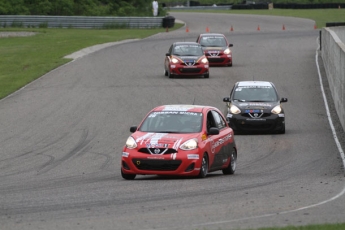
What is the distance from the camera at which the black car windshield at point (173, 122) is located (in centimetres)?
1598

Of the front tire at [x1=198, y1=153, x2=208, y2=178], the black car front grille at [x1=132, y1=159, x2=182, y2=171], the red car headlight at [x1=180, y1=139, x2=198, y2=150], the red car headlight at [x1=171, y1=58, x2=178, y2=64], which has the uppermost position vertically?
the red car headlight at [x1=180, y1=139, x2=198, y2=150]

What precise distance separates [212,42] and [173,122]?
83.8ft

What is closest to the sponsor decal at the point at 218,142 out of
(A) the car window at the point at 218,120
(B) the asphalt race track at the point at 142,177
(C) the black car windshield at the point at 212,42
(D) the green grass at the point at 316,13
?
(A) the car window at the point at 218,120

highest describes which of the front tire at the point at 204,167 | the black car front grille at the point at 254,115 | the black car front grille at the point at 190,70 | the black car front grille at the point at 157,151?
the black car front grille at the point at 157,151

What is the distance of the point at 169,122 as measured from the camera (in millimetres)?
16203

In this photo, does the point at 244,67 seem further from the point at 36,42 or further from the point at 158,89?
the point at 36,42

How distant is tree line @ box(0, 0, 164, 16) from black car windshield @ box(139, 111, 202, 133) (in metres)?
50.7

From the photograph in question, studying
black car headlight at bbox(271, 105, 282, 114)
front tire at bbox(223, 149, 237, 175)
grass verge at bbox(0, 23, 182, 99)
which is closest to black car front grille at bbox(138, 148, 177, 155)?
front tire at bbox(223, 149, 237, 175)

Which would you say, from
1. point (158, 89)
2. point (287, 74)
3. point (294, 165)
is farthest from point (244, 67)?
point (294, 165)

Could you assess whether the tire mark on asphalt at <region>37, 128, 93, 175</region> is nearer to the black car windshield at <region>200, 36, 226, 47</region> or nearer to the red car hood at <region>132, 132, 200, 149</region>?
the red car hood at <region>132, 132, 200, 149</region>

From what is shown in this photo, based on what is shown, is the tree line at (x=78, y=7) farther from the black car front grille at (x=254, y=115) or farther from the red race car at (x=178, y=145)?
the red race car at (x=178, y=145)

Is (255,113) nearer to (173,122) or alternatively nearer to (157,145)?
(173,122)

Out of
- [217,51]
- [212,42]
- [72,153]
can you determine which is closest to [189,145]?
[72,153]

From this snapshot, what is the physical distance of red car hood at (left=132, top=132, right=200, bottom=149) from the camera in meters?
15.2
